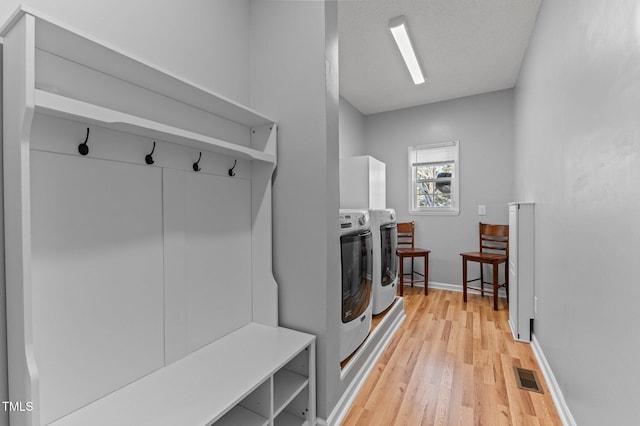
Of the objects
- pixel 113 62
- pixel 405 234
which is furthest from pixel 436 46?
pixel 113 62

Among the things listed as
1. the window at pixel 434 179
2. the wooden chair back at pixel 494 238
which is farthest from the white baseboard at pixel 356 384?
the window at pixel 434 179

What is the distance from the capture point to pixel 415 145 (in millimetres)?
4391

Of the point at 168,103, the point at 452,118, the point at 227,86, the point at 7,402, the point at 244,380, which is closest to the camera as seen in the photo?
the point at 7,402

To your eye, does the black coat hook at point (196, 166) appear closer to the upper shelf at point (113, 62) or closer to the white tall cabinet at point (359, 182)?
the upper shelf at point (113, 62)

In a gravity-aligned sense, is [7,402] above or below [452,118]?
below

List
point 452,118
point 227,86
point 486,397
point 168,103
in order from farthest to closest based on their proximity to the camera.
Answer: point 452,118, point 486,397, point 227,86, point 168,103

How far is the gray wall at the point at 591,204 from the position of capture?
101 centimetres

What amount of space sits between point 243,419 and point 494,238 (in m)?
3.75

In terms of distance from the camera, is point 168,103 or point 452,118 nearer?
point 168,103

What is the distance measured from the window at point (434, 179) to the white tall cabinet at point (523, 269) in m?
1.63

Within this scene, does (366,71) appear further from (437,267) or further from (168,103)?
(437,267)

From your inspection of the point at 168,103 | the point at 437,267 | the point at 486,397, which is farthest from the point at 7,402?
the point at 437,267

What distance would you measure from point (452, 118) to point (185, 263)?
4115mm

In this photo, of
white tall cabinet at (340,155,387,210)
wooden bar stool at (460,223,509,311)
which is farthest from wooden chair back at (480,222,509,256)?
white tall cabinet at (340,155,387,210)
